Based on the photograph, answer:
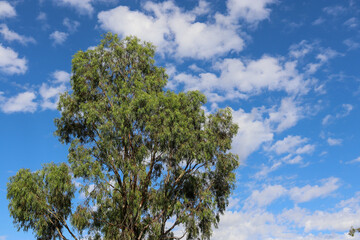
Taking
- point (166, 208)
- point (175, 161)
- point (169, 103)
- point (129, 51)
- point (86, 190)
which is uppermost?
point (129, 51)

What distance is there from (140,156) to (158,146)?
4.28ft

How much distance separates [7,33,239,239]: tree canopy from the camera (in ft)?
63.5

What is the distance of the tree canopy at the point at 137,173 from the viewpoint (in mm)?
19344

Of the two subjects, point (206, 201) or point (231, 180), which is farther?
point (231, 180)

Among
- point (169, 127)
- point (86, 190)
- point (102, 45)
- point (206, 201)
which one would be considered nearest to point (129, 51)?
point (102, 45)

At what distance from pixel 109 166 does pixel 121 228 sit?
3.84 m

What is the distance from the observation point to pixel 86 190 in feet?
63.2

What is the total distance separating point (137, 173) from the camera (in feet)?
62.6

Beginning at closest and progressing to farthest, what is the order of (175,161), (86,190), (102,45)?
(86,190) → (175,161) → (102,45)

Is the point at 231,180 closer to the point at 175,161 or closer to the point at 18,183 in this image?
the point at 175,161

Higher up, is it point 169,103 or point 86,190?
point 169,103

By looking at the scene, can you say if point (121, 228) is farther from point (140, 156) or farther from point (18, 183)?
point (18, 183)

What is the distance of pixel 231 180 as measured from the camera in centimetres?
2164

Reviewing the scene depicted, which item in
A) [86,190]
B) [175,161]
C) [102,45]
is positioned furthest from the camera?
[102,45]
